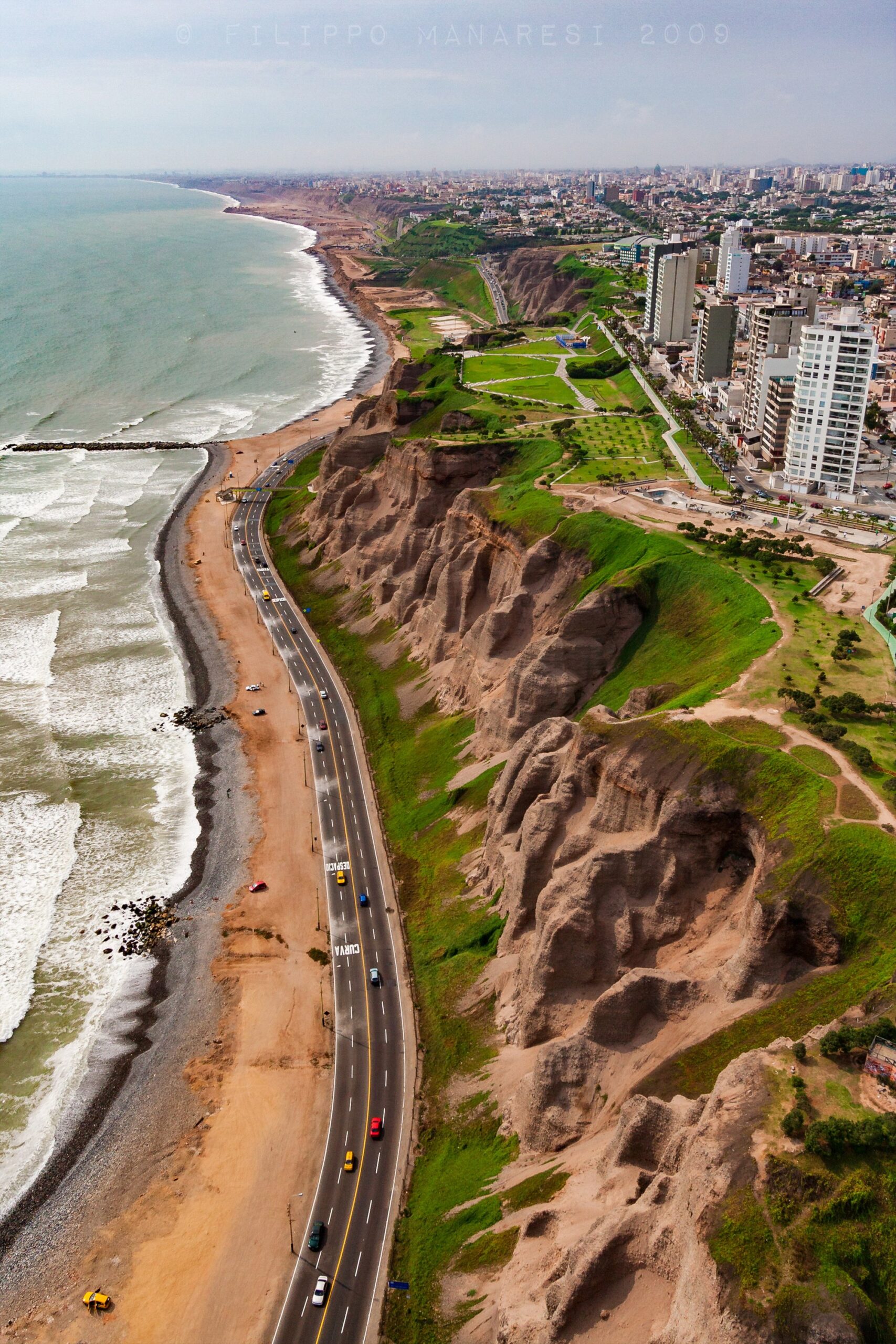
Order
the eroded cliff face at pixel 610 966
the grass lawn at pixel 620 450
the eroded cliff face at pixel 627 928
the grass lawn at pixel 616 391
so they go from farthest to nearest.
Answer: the grass lawn at pixel 616 391 < the grass lawn at pixel 620 450 < the eroded cliff face at pixel 627 928 < the eroded cliff face at pixel 610 966

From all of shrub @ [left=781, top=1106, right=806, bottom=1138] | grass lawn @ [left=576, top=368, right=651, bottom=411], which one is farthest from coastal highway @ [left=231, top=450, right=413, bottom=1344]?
grass lawn @ [left=576, top=368, right=651, bottom=411]

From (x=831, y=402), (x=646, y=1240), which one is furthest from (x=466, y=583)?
(x=646, y=1240)

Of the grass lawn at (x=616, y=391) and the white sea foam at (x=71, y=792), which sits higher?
the grass lawn at (x=616, y=391)

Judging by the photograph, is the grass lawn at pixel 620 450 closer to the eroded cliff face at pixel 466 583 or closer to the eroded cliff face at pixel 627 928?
the eroded cliff face at pixel 466 583

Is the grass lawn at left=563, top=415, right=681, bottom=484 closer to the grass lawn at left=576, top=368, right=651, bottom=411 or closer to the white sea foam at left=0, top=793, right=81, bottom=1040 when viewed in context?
the grass lawn at left=576, top=368, right=651, bottom=411

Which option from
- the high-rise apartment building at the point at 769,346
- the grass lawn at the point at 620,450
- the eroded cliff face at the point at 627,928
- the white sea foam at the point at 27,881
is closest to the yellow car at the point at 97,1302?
the white sea foam at the point at 27,881

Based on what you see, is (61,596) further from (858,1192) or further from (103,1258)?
(858,1192)

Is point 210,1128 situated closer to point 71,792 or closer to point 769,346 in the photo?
point 71,792

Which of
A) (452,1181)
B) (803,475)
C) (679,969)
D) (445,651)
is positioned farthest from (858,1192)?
(803,475)
